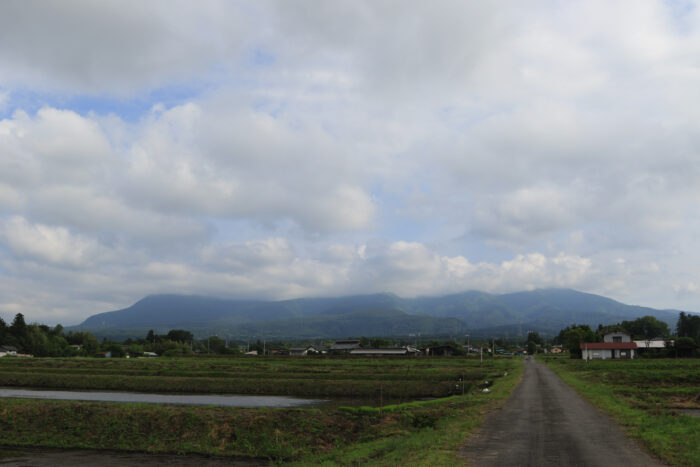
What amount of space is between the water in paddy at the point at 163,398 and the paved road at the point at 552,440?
19.8 meters

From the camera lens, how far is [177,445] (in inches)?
954

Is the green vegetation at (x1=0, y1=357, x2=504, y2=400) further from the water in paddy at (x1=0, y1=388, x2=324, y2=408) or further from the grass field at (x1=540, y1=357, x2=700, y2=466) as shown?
the grass field at (x1=540, y1=357, x2=700, y2=466)

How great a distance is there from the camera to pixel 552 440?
1817 cm

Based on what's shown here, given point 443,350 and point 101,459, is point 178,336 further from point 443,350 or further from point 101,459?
point 101,459

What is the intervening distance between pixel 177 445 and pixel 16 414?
40.0 ft

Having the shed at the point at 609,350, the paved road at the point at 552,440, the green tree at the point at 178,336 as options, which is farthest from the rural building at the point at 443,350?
the green tree at the point at 178,336

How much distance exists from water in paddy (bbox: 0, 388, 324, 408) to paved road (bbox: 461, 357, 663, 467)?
1977 cm

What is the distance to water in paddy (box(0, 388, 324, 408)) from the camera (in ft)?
130

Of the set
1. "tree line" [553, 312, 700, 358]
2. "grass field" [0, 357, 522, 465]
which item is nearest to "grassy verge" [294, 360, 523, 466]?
"grass field" [0, 357, 522, 465]

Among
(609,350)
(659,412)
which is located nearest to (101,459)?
(659,412)

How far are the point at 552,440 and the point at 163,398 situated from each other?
3571 cm

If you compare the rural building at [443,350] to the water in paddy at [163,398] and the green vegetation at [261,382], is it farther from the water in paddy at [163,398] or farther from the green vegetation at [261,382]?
the water in paddy at [163,398]

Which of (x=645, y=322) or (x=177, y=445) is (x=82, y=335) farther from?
(x=645, y=322)

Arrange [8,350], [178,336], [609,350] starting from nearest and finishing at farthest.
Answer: [609,350] < [8,350] < [178,336]
